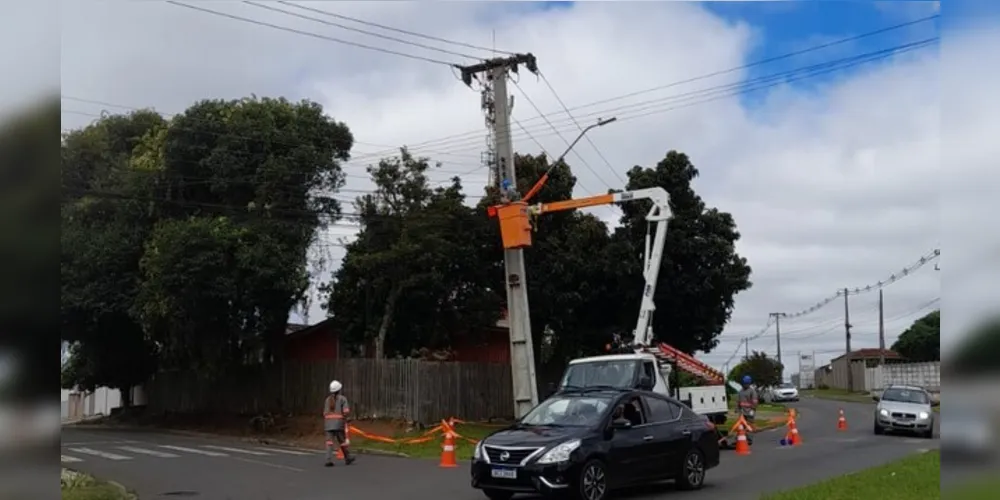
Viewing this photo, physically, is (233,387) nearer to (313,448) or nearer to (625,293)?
(313,448)

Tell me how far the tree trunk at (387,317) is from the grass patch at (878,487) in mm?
18115

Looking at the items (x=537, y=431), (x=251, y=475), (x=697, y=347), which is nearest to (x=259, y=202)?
(x=251, y=475)

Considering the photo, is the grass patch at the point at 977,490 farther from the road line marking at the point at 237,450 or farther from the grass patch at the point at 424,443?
the road line marking at the point at 237,450

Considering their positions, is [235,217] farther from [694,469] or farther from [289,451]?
[694,469]

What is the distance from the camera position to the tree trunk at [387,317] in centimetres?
3109

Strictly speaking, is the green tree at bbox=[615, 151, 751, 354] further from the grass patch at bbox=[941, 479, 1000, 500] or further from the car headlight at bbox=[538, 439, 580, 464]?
the grass patch at bbox=[941, 479, 1000, 500]

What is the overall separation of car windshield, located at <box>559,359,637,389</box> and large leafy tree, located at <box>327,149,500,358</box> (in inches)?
394

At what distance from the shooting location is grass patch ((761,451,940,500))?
11.8 m

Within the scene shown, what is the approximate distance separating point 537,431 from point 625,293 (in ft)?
68.6

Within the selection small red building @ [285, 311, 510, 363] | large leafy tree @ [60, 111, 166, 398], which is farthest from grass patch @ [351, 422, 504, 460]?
large leafy tree @ [60, 111, 166, 398]

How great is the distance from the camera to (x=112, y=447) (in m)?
25.2

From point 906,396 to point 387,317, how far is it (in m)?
16.4

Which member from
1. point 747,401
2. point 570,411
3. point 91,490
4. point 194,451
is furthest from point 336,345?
point 570,411

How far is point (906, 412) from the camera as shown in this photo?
28.0m
